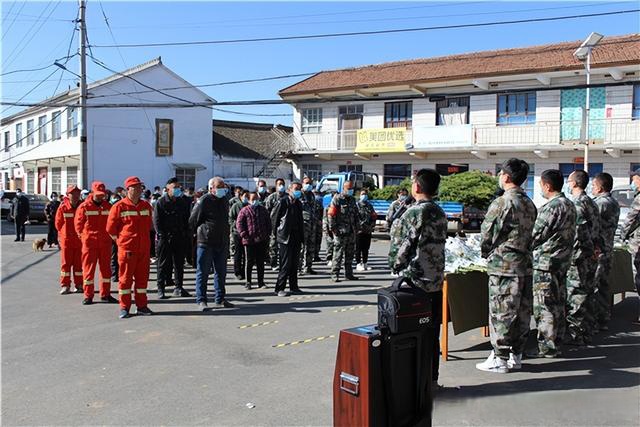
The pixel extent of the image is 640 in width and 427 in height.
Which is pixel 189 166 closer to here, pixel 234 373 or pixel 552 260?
pixel 234 373

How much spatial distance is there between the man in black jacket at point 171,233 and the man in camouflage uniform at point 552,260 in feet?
20.4

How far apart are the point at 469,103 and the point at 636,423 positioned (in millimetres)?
27635

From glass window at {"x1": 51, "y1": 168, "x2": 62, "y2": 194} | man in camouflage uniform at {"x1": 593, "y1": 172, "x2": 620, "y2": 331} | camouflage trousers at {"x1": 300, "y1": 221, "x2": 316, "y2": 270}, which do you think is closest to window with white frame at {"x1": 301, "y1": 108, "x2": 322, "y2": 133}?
glass window at {"x1": 51, "y1": 168, "x2": 62, "y2": 194}

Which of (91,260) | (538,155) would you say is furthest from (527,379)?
(538,155)

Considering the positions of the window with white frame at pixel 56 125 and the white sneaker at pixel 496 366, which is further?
the window with white frame at pixel 56 125

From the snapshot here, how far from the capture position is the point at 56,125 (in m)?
38.4

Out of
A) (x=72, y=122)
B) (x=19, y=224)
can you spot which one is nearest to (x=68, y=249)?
(x=19, y=224)

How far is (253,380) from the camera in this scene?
5660 millimetres

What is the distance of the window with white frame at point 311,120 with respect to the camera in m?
36.2

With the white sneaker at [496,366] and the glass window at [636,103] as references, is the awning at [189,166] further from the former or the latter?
the white sneaker at [496,366]

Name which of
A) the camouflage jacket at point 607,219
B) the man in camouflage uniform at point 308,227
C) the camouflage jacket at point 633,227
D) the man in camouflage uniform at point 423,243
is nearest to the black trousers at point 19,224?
the man in camouflage uniform at point 308,227

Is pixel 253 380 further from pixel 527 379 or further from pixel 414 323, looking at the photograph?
pixel 527 379

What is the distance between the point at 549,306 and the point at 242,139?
41.1 m

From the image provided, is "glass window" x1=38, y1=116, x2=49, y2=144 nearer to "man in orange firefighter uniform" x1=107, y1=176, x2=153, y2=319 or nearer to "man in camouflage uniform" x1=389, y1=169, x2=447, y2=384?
"man in orange firefighter uniform" x1=107, y1=176, x2=153, y2=319
